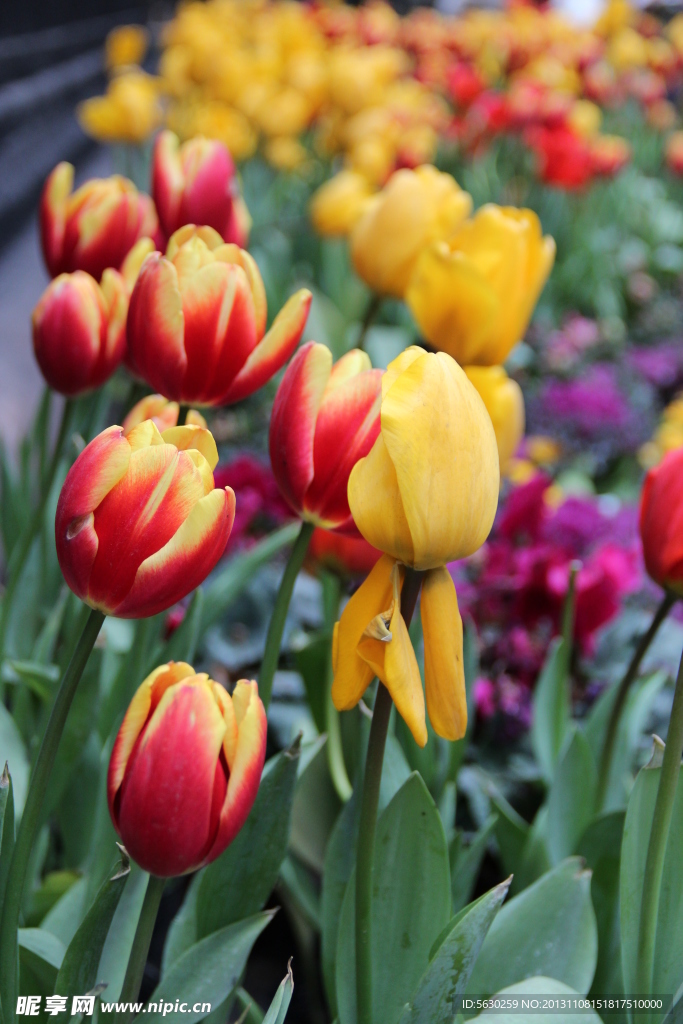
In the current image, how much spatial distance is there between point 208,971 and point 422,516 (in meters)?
0.33

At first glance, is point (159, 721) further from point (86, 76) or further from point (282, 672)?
point (86, 76)

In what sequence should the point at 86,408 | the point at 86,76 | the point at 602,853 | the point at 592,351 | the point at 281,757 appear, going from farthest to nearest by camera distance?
the point at 86,76 < the point at 592,351 < the point at 86,408 < the point at 602,853 < the point at 281,757

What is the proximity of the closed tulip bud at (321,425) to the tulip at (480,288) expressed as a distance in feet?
1.05

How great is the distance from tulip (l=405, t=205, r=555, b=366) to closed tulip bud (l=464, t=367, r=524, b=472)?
0.02 metres

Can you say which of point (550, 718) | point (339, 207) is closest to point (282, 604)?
point (550, 718)

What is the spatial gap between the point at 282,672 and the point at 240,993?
1.69 ft

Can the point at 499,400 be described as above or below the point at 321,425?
below

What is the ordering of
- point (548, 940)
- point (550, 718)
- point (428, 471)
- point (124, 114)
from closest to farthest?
point (428, 471) < point (548, 940) < point (550, 718) < point (124, 114)

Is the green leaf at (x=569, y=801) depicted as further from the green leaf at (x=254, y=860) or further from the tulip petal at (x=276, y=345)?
the tulip petal at (x=276, y=345)

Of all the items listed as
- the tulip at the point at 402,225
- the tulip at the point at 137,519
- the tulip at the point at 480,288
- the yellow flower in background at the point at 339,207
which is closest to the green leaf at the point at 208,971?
the tulip at the point at 137,519

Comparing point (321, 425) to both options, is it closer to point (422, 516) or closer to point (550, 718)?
point (422, 516)

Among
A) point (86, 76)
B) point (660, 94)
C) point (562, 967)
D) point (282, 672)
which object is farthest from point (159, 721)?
point (86, 76)

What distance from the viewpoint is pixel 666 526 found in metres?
0.58

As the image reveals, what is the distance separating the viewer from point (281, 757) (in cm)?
59
